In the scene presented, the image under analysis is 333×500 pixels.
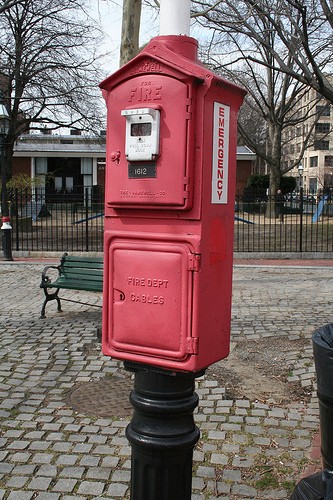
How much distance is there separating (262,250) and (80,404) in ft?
38.0

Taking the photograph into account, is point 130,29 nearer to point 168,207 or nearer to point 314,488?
point 168,207

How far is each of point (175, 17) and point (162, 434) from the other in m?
1.68

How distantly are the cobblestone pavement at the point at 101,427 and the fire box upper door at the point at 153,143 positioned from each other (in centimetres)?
190

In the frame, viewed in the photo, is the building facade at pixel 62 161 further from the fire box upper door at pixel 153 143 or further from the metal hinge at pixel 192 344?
the metal hinge at pixel 192 344

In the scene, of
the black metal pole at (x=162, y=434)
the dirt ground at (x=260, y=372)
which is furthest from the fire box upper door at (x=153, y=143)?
the dirt ground at (x=260, y=372)

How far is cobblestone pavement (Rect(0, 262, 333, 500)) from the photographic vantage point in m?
3.15

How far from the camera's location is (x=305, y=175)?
9612cm

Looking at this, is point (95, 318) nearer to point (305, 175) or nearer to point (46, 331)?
point (46, 331)

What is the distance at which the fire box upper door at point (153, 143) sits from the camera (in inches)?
78.2

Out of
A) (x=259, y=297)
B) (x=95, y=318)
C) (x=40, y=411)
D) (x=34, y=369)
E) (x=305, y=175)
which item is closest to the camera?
(x=40, y=411)

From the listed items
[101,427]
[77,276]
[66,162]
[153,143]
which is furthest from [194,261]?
[66,162]

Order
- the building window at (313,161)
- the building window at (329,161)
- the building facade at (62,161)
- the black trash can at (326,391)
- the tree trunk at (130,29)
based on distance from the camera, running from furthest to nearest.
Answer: the building window at (313,161)
the building window at (329,161)
the building facade at (62,161)
the tree trunk at (130,29)
the black trash can at (326,391)

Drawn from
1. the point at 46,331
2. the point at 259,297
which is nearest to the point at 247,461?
the point at 46,331

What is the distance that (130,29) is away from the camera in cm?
609
